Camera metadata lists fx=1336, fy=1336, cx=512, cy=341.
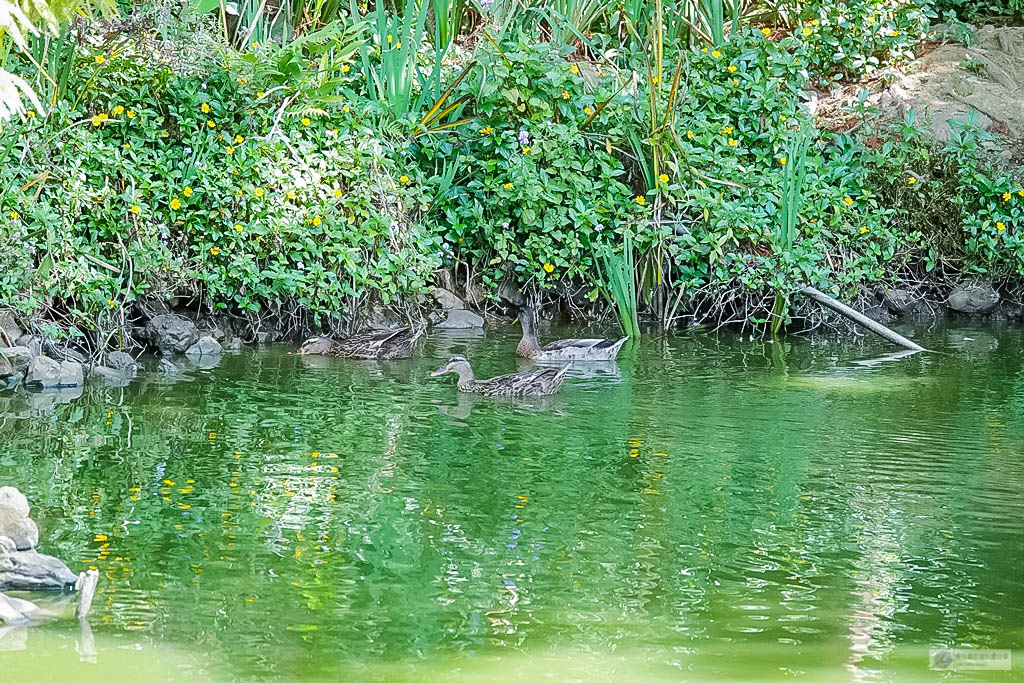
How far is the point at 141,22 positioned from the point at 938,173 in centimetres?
757

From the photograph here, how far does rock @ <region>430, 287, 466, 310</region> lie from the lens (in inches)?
474

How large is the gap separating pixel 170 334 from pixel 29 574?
5.63m

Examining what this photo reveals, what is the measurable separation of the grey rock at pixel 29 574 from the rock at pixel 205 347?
5531 mm

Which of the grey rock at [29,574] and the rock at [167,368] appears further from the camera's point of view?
the rock at [167,368]

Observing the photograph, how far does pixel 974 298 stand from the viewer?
12836 mm

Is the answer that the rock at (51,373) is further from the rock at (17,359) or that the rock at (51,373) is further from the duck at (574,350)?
the duck at (574,350)

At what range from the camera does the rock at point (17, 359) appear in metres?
8.86

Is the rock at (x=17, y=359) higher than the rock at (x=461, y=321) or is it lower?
lower

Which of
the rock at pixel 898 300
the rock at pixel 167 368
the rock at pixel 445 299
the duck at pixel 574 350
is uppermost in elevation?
the rock at pixel 898 300

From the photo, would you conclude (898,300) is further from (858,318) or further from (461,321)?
(461,321)

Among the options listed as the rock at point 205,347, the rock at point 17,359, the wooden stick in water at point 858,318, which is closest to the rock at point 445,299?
the rock at point 205,347

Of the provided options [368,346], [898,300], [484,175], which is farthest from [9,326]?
[898,300]

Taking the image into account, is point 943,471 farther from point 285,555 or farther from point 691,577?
point 285,555

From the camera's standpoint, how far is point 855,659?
13.6 feet
